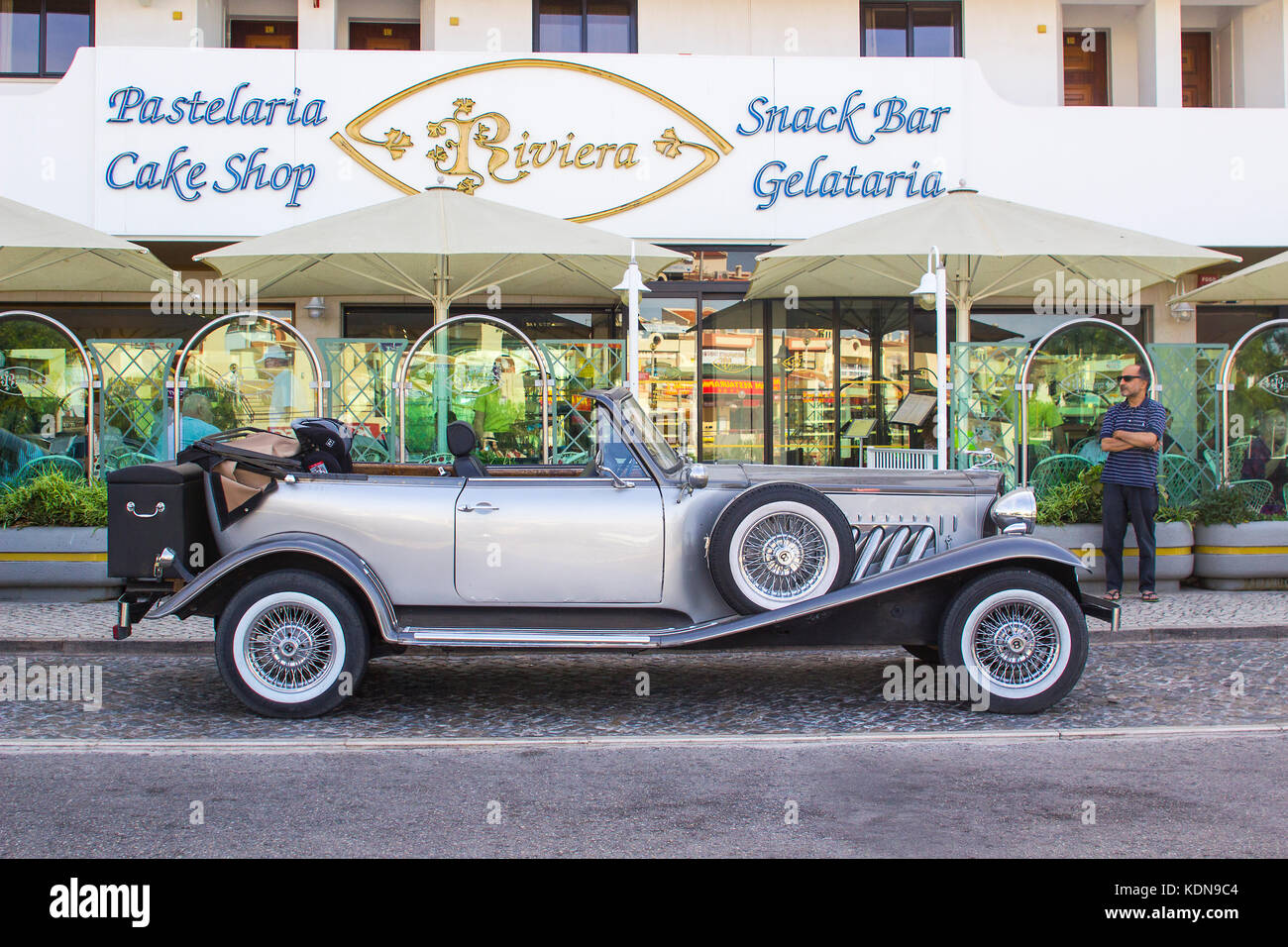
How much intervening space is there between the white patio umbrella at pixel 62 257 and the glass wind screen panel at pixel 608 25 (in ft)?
21.5

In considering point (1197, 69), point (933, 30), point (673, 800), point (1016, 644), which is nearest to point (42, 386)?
point (673, 800)

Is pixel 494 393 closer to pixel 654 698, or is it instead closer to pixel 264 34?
pixel 654 698

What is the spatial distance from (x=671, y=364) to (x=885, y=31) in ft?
18.2

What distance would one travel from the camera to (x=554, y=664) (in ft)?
24.8

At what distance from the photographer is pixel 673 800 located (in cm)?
452

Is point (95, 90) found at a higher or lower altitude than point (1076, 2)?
lower

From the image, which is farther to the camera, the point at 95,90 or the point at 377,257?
the point at 95,90

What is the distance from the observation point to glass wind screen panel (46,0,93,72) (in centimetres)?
1491

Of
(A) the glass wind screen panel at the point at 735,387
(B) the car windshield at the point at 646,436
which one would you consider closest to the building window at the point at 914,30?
(A) the glass wind screen panel at the point at 735,387

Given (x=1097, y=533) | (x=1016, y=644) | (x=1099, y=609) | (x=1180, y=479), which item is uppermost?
(x=1180, y=479)
